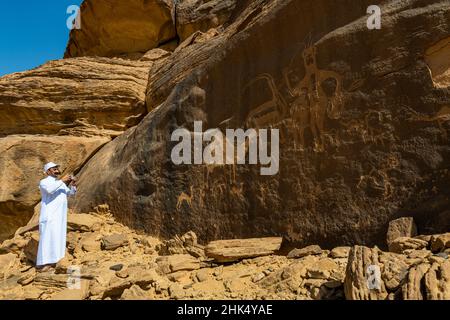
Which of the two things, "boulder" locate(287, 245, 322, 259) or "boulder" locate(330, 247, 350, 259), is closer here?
"boulder" locate(330, 247, 350, 259)

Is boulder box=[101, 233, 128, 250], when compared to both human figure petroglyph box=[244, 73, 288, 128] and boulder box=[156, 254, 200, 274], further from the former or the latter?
human figure petroglyph box=[244, 73, 288, 128]

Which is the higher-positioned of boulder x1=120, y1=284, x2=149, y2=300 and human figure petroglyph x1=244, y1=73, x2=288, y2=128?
Answer: human figure petroglyph x1=244, y1=73, x2=288, y2=128

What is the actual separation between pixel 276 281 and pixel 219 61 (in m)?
3.01

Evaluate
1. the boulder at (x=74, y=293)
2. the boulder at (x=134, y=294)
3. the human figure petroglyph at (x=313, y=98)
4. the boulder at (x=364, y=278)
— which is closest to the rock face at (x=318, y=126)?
the human figure petroglyph at (x=313, y=98)

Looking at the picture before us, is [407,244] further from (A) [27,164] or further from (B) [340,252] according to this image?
(A) [27,164]

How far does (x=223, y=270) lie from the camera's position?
392cm

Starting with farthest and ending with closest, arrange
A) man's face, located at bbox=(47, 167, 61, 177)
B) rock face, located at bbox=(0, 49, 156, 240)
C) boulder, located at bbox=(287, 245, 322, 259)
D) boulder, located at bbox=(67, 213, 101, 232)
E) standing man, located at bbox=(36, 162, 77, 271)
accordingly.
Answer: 1. rock face, located at bbox=(0, 49, 156, 240)
2. boulder, located at bbox=(67, 213, 101, 232)
3. man's face, located at bbox=(47, 167, 61, 177)
4. standing man, located at bbox=(36, 162, 77, 271)
5. boulder, located at bbox=(287, 245, 322, 259)

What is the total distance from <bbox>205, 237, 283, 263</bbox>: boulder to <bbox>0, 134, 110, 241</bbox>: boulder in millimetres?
4779

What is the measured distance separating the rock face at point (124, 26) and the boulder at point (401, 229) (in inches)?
370

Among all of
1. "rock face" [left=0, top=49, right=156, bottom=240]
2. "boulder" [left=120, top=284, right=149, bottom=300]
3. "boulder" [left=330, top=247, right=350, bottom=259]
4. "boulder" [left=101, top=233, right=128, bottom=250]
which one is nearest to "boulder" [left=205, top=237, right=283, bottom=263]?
"boulder" [left=330, top=247, right=350, bottom=259]

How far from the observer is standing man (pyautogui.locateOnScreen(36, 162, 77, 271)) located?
4617mm

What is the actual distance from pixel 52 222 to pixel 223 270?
223 cm

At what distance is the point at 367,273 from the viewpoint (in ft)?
8.41

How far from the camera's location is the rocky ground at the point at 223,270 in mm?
2525
